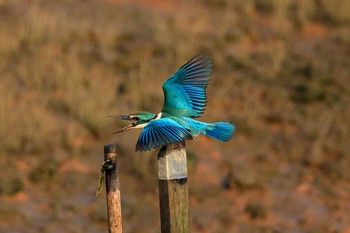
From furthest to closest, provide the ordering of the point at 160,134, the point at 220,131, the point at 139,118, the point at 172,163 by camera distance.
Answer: the point at 220,131, the point at 139,118, the point at 172,163, the point at 160,134

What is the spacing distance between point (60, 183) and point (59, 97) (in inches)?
77.5

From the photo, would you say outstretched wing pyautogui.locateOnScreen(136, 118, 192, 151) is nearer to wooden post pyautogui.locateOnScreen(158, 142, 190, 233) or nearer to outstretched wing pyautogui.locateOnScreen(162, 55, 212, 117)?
wooden post pyautogui.locateOnScreen(158, 142, 190, 233)

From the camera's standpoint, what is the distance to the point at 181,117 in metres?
6.73

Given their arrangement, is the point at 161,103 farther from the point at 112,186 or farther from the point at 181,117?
the point at 112,186

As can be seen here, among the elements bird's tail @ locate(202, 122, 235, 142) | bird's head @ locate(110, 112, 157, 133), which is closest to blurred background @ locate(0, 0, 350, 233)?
bird's tail @ locate(202, 122, 235, 142)

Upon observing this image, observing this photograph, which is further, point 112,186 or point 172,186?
point 112,186

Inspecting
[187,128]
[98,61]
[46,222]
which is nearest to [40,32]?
[98,61]

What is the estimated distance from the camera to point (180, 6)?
16.3 m

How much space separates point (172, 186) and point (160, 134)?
1.17ft

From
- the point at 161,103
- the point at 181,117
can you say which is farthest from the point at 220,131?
the point at 161,103

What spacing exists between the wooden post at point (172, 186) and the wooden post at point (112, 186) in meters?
0.31

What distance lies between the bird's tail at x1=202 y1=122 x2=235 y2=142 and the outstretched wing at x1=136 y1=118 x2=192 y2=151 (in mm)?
380

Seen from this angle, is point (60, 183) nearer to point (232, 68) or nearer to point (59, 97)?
point (59, 97)

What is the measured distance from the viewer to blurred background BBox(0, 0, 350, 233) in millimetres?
11133
